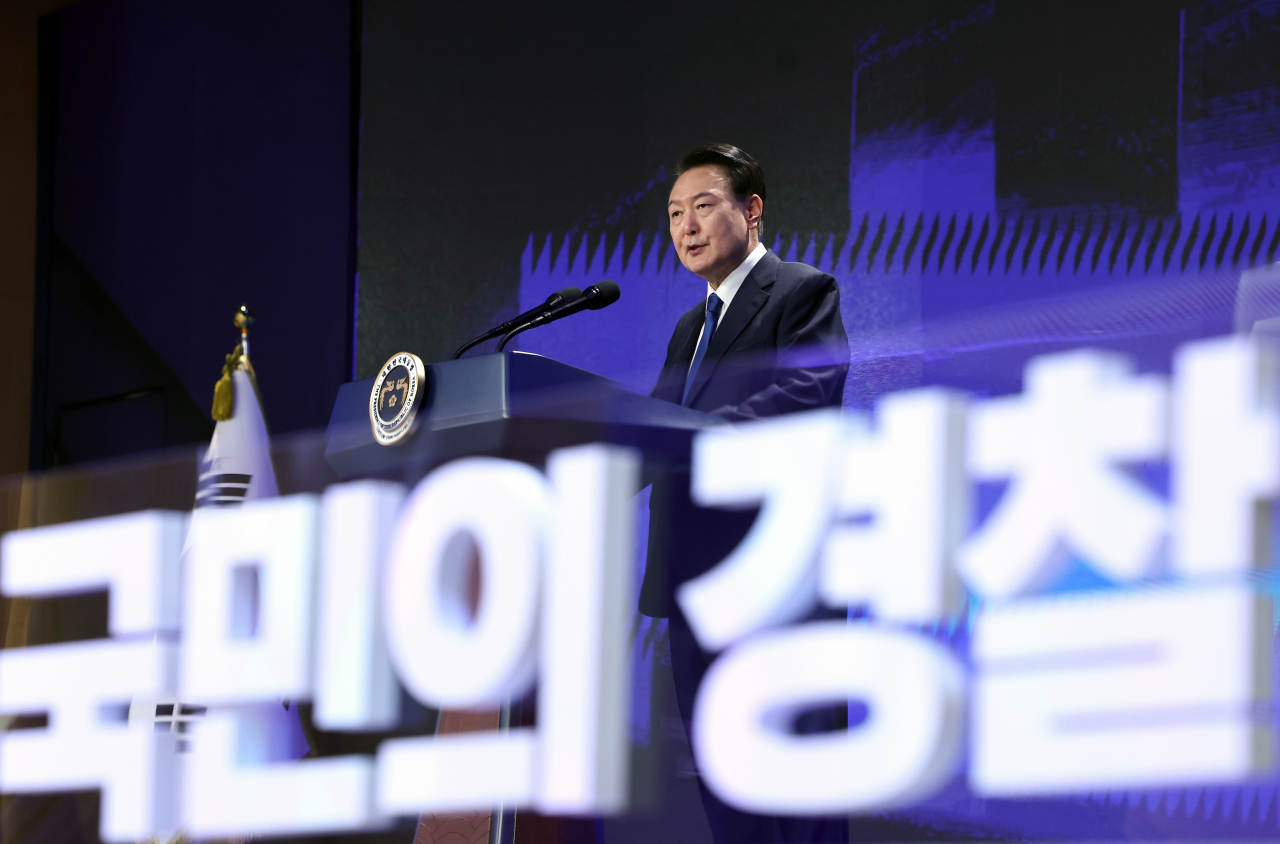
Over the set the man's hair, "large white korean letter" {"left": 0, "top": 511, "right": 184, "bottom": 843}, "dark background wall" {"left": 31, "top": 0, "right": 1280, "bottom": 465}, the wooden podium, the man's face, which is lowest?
"large white korean letter" {"left": 0, "top": 511, "right": 184, "bottom": 843}

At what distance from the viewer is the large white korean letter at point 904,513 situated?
1.21 m

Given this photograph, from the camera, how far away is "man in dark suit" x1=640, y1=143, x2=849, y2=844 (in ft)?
4.89

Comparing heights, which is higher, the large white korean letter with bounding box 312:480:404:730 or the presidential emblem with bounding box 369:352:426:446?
the presidential emblem with bounding box 369:352:426:446

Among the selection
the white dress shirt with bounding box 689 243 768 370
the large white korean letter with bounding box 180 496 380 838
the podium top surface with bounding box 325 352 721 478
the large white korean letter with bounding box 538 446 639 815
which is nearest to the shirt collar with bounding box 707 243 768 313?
the white dress shirt with bounding box 689 243 768 370

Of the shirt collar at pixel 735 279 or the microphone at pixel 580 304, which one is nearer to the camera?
the microphone at pixel 580 304

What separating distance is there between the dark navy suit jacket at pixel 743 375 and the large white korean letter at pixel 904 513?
19cm

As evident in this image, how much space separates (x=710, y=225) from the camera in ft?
6.25

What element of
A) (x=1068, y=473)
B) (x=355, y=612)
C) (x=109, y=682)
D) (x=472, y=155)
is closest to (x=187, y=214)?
(x=472, y=155)

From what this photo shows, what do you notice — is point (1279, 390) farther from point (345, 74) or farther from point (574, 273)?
point (345, 74)

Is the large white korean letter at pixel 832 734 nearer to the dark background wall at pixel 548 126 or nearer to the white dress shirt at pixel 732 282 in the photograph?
the white dress shirt at pixel 732 282

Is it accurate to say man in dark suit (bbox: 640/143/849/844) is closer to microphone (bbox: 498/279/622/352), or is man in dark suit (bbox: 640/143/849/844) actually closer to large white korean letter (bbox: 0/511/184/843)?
microphone (bbox: 498/279/622/352)

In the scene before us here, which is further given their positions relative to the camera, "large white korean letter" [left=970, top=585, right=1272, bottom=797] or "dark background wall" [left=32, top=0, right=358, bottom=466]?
"dark background wall" [left=32, top=0, right=358, bottom=466]

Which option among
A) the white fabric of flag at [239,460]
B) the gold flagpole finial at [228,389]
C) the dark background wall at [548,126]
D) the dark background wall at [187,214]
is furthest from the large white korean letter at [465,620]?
the dark background wall at [187,214]

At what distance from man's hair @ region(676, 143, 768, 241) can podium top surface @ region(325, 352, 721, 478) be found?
22.5 inches
